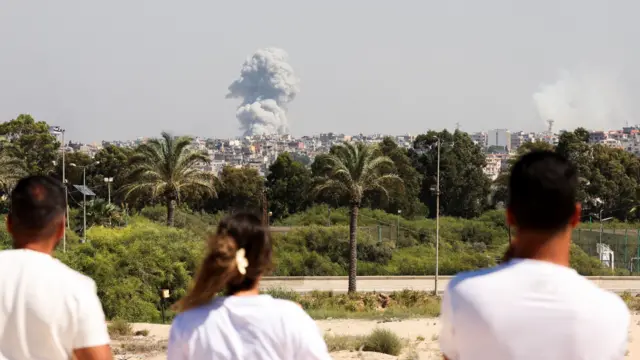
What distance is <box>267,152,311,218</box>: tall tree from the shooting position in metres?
68.2

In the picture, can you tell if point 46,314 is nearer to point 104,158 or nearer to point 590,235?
point 590,235

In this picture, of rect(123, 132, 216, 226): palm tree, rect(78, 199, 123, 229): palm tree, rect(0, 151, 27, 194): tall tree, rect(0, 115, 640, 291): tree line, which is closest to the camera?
rect(123, 132, 216, 226): palm tree

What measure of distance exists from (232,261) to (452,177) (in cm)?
6780

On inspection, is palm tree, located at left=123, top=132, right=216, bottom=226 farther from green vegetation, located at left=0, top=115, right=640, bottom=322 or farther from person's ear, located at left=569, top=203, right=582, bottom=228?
person's ear, located at left=569, top=203, right=582, bottom=228

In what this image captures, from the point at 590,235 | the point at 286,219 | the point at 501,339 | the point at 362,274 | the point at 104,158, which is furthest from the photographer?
the point at 104,158

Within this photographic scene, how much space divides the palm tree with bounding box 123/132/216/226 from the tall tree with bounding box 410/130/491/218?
1338 inches

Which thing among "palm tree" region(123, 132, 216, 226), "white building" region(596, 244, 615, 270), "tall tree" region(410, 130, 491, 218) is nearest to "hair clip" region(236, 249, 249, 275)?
"palm tree" region(123, 132, 216, 226)

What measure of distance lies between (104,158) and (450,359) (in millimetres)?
69230

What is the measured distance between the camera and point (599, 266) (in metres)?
47.6

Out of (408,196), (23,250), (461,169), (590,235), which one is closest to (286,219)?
(408,196)

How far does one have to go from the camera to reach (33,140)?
64625 mm

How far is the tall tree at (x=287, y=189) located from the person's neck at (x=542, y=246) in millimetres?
64357

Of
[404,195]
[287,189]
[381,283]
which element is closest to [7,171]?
[381,283]

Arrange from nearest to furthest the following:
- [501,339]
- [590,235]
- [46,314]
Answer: [501,339] → [46,314] → [590,235]
